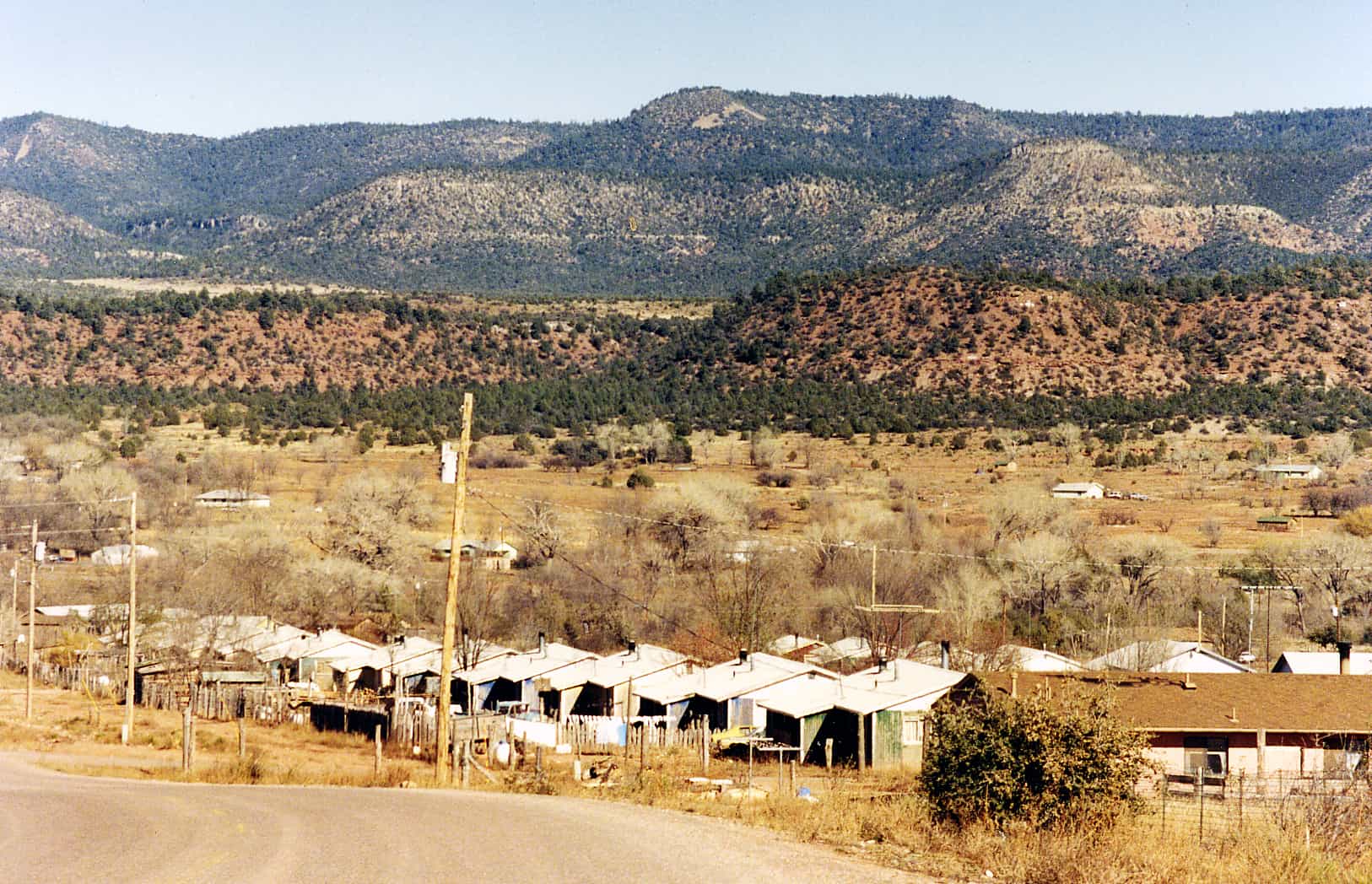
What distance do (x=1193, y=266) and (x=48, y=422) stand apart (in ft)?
303

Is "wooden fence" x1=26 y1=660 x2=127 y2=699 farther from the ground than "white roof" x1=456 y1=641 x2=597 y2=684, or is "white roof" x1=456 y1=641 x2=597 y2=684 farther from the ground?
"white roof" x1=456 y1=641 x2=597 y2=684

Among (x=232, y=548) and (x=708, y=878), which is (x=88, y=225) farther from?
(x=708, y=878)

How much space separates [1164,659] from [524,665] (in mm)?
16672

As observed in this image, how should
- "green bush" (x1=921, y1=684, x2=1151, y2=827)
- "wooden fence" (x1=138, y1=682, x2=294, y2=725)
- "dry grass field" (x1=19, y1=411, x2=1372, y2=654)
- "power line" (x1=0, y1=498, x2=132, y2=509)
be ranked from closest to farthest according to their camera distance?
"green bush" (x1=921, y1=684, x2=1151, y2=827) → "wooden fence" (x1=138, y1=682, x2=294, y2=725) → "dry grass field" (x1=19, y1=411, x2=1372, y2=654) → "power line" (x1=0, y1=498, x2=132, y2=509)

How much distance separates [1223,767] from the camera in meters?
29.8

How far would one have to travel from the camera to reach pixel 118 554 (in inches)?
2589

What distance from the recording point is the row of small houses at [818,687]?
98.4 ft

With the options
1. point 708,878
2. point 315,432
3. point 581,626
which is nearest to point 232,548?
point 581,626

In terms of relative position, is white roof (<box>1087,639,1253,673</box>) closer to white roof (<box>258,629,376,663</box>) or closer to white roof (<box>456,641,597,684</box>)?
white roof (<box>456,641,597,684</box>)

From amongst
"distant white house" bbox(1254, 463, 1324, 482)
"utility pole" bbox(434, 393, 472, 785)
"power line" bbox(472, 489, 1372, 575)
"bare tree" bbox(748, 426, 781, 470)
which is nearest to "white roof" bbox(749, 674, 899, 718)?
"utility pole" bbox(434, 393, 472, 785)

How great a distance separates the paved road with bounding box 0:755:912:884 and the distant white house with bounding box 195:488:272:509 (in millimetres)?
54593

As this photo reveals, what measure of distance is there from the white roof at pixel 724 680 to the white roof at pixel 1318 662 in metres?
11.1

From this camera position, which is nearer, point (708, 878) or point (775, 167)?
point (708, 878)

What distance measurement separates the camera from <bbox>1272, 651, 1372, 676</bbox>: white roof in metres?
38.2
